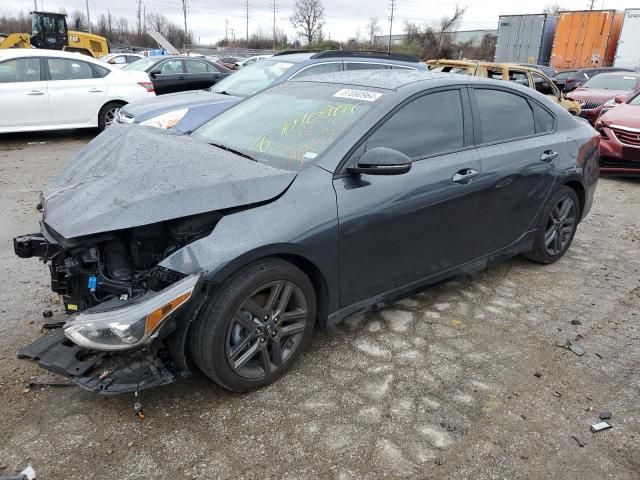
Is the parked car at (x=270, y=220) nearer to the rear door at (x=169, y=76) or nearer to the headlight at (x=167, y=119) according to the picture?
the headlight at (x=167, y=119)

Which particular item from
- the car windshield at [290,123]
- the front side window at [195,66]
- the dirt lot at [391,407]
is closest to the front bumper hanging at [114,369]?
the dirt lot at [391,407]

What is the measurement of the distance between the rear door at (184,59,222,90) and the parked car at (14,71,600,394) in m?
9.56

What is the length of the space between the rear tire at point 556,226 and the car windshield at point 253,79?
4450 millimetres

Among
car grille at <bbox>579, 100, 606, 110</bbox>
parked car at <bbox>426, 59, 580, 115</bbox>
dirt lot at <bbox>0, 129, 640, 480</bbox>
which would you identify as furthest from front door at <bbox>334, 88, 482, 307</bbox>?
car grille at <bbox>579, 100, 606, 110</bbox>

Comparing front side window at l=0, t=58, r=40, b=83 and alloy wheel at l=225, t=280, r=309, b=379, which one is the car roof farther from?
front side window at l=0, t=58, r=40, b=83

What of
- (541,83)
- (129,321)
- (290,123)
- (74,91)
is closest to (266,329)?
(129,321)

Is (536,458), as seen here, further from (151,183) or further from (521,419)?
(151,183)

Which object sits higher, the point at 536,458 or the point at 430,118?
the point at 430,118

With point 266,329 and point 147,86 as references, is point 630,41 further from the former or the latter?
point 266,329

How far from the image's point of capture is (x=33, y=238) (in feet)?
9.75

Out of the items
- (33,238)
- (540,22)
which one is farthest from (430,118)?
(540,22)

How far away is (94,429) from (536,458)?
2.13 m

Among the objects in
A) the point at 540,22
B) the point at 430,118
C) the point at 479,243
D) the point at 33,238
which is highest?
the point at 540,22

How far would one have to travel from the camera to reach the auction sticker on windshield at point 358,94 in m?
3.33
